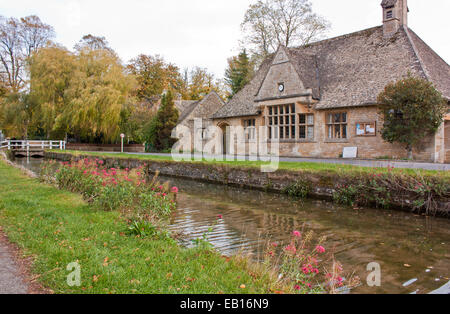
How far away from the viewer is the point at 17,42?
43500mm

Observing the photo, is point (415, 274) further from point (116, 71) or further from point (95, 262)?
point (116, 71)

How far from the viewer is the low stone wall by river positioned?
10.0 metres

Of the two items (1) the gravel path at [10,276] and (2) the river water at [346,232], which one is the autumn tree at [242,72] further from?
(1) the gravel path at [10,276]

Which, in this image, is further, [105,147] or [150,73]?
[150,73]

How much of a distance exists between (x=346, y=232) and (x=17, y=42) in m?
49.2

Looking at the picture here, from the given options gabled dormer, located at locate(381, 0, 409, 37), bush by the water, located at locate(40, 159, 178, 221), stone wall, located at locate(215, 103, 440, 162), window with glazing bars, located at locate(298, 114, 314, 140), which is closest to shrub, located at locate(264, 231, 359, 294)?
bush by the water, located at locate(40, 159, 178, 221)

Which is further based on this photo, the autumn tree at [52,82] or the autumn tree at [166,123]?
the autumn tree at [166,123]

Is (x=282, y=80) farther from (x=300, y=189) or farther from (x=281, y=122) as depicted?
(x=300, y=189)

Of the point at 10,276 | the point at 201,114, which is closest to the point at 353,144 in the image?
the point at 10,276

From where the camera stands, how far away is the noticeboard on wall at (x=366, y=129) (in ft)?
65.2

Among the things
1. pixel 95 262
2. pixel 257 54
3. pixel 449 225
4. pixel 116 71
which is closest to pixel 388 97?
pixel 449 225

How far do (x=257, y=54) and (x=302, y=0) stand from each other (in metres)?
6.97

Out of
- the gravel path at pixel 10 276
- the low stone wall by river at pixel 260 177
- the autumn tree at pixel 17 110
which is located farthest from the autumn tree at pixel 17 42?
the gravel path at pixel 10 276

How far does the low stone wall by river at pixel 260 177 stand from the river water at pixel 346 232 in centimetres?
44
